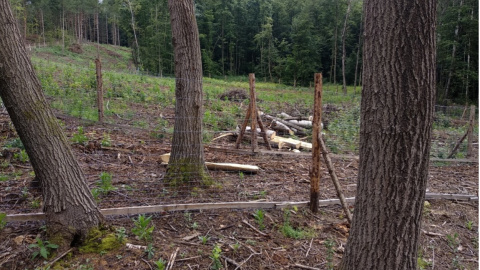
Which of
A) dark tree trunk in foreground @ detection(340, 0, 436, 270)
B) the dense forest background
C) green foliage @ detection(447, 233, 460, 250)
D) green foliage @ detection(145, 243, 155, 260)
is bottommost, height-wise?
green foliage @ detection(447, 233, 460, 250)

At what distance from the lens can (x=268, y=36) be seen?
49031 mm

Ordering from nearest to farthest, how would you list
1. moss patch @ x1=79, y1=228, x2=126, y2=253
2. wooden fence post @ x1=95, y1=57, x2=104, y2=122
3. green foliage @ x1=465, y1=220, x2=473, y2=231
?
moss patch @ x1=79, y1=228, x2=126, y2=253, green foliage @ x1=465, y1=220, x2=473, y2=231, wooden fence post @ x1=95, y1=57, x2=104, y2=122

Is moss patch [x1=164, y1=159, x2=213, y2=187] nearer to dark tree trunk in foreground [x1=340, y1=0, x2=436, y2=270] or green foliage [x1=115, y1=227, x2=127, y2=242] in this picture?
green foliage [x1=115, y1=227, x2=127, y2=242]

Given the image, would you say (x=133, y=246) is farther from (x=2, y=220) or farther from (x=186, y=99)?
(x=186, y=99)

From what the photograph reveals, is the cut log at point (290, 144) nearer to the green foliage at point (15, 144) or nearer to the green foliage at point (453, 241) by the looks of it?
the green foliage at point (453, 241)

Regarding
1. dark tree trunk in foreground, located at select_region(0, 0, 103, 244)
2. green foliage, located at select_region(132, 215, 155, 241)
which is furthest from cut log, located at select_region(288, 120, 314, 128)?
dark tree trunk in foreground, located at select_region(0, 0, 103, 244)

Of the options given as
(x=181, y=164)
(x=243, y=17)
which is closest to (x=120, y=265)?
(x=181, y=164)

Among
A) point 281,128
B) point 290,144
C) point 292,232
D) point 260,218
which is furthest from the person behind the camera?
Answer: point 281,128

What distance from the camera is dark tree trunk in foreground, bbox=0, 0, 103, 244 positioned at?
2725mm

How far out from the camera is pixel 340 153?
824 cm

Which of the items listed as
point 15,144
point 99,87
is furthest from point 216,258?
point 99,87

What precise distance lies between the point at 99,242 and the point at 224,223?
134 cm

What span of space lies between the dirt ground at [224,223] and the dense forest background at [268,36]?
2835 cm

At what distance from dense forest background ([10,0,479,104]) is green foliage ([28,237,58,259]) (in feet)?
105
